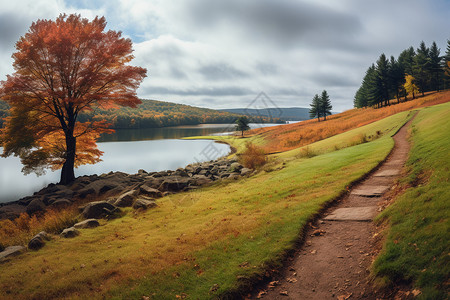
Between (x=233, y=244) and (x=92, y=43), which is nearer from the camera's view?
(x=233, y=244)

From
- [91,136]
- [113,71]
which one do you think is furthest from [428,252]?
[91,136]

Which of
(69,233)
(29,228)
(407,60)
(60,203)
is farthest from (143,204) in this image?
(407,60)

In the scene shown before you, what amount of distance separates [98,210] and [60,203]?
6688 millimetres

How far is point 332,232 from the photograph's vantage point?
872cm

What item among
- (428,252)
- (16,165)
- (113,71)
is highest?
(113,71)

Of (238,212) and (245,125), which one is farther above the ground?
(245,125)

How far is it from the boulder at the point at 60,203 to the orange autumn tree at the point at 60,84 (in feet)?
23.4

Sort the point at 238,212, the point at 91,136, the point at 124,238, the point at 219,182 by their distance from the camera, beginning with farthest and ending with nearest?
the point at 91,136 → the point at 219,182 → the point at 238,212 → the point at 124,238

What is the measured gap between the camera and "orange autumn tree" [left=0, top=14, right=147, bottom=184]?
817 inches

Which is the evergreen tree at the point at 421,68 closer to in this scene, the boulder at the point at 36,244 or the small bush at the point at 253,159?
the small bush at the point at 253,159

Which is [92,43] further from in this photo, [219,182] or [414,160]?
[414,160]

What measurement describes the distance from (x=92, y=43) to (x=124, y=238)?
1898 centimetres

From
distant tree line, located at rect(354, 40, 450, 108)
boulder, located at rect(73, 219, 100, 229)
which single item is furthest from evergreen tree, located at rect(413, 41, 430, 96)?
boulder, located at rect(73, 219, 100, 229)

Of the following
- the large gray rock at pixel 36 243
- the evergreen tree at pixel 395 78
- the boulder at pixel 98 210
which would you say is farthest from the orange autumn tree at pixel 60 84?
the evergreen tree at pixel 395 78
